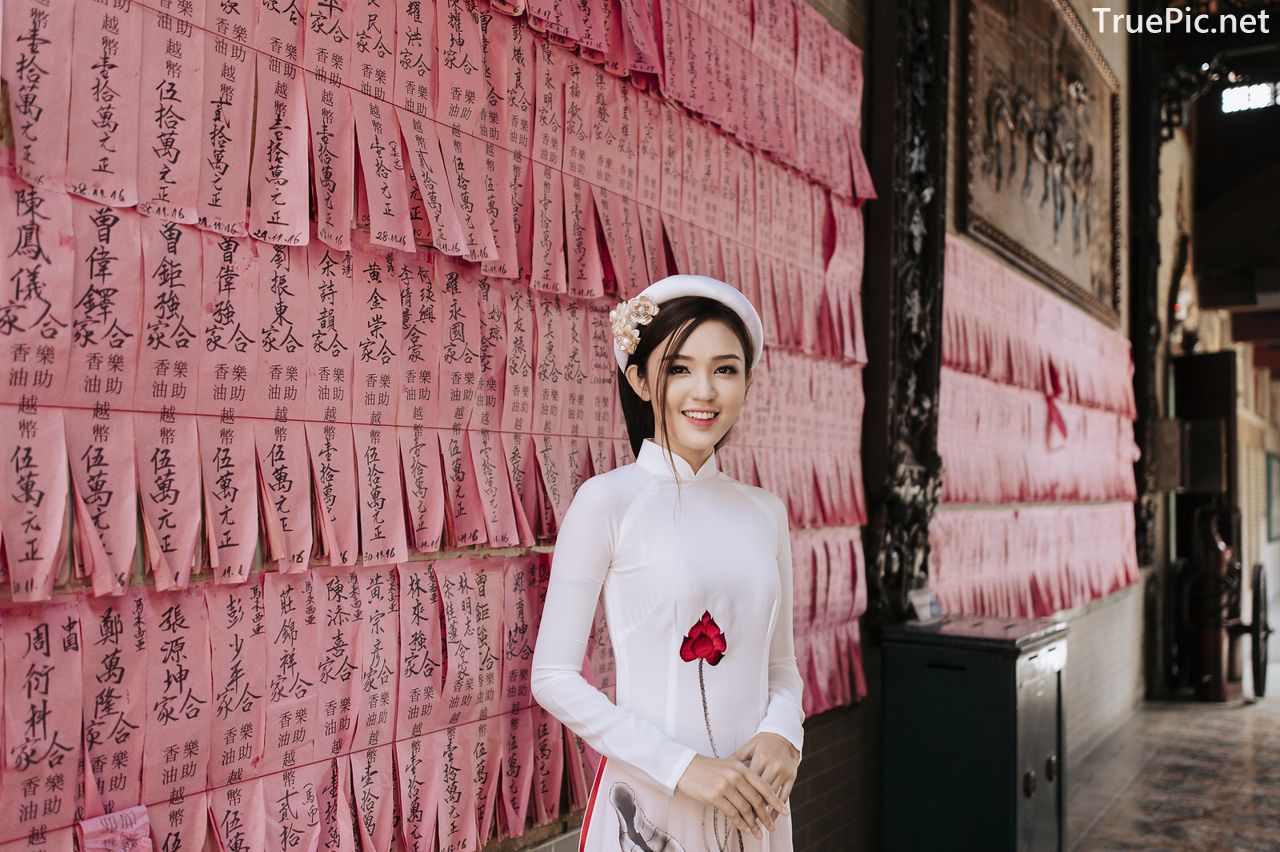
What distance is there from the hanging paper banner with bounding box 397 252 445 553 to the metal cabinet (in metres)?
2.02

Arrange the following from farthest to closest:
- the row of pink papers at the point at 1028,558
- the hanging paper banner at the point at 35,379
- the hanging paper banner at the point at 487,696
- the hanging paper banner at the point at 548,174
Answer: the row of pink papers at the point at 1028,558
the hanging paper banner at the point at 548,174
the hanging paper banner at the point at 487,696
the hanging paper banner at the point at 35,379

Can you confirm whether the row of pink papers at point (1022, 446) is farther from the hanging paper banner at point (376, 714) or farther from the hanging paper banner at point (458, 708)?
the hanging paper banner at point (376, 714)

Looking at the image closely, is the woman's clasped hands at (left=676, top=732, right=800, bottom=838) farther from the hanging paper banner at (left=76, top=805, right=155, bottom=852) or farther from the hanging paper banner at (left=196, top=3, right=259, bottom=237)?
the hanging paper banner at (left=196, top=3, right=259, bottom=237)

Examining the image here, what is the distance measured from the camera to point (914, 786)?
10.8ft

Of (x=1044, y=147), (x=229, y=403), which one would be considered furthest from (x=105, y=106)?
(x=1044, y=147)

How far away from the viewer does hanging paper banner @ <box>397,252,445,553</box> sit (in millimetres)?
1708

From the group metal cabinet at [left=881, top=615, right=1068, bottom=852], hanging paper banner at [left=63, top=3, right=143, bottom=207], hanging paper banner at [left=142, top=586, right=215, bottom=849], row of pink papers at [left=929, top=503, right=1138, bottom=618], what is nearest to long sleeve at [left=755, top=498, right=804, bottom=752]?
hanging paper banner at [left=142, top=586, right=215, bottom=849]

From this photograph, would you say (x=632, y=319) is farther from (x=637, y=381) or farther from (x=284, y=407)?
(x=284, y=407)

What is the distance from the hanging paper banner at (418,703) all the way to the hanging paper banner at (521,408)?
0.24 metres

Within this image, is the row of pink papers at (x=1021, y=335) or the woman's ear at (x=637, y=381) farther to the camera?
the row of pink papers at (x=1021, y=335)

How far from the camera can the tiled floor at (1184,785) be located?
4.31m

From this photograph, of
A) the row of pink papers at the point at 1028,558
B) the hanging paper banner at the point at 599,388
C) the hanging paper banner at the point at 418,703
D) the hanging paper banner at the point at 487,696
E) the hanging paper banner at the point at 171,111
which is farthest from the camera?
the row of pink papers at the point at 1028,558

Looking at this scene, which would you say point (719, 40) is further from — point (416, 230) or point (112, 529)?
point (112, 529)

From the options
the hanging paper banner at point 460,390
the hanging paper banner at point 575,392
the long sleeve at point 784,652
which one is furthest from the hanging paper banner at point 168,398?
the long sleeve at point 784,652
